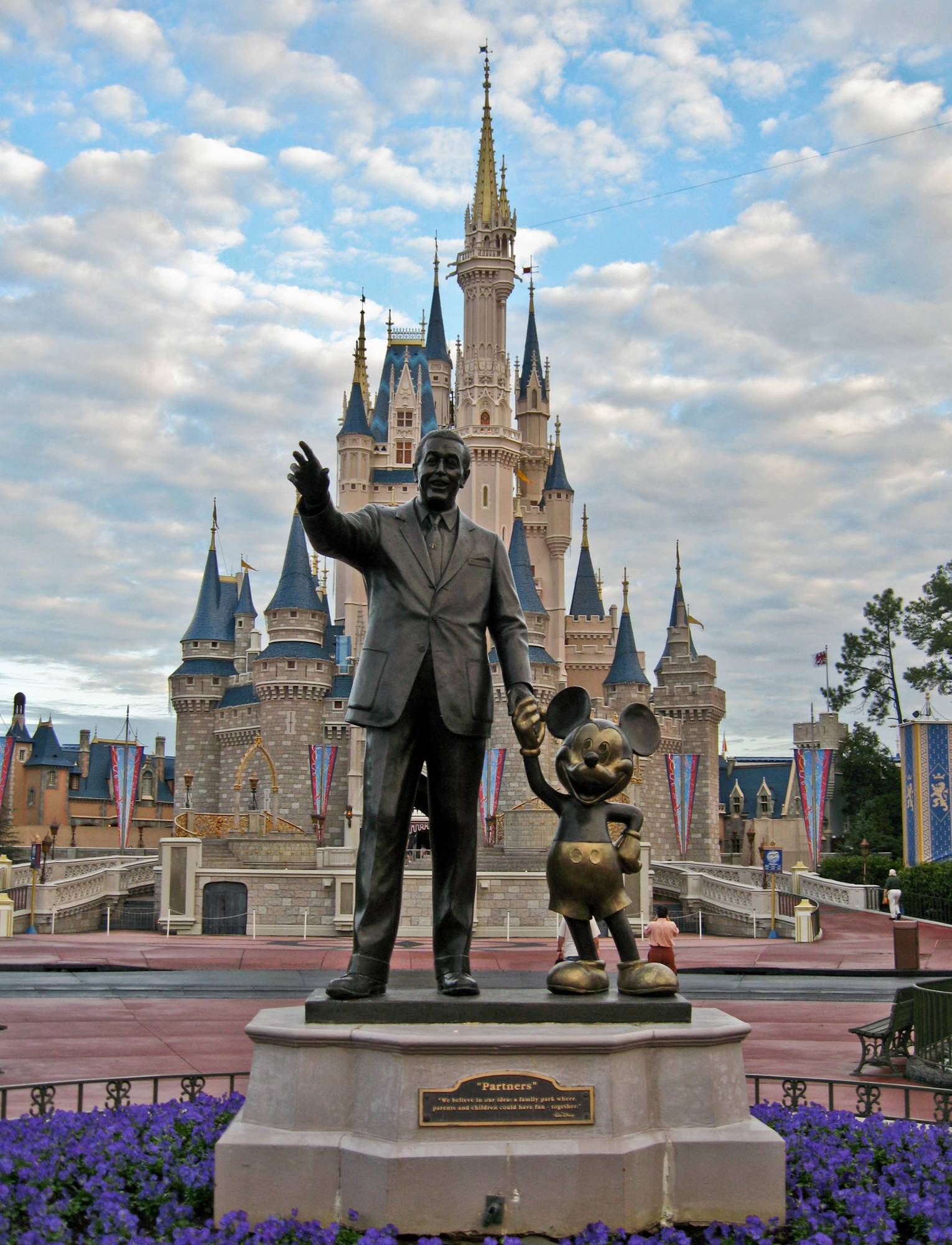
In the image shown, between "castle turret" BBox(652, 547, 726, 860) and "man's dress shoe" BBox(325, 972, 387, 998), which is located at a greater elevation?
"castle turret" BBox(652, 547, 726, 860)

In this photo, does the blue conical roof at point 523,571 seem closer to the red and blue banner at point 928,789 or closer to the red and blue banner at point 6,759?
the red and blue banner at point 6,759

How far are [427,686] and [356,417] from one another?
64.2 m

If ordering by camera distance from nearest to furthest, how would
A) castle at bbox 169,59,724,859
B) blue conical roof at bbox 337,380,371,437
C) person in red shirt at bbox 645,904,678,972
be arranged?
person in red shirt at bbox 645,904,678,972 → castle at bbox 169,59,724,859 → blue conical roof at bbox 337,380,371,437

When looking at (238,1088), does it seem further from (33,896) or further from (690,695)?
(690,695)

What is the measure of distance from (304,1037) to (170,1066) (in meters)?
5.02

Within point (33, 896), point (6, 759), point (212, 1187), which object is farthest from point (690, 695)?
point (212, 1187)

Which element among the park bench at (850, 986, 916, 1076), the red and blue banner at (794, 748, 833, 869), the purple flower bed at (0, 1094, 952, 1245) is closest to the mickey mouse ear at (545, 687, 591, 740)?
the purple flower bed at (0, 1094, 952, 1245)

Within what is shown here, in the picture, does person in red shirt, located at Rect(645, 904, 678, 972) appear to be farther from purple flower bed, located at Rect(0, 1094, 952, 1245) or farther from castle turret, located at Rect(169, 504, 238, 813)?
castle turret, located at Rect(169, 504, 238, 813)

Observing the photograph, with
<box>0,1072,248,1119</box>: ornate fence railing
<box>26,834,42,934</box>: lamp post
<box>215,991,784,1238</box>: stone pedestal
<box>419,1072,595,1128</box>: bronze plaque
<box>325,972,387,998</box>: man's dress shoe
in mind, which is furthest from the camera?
<box>26,834,42,934</box>: lamp post

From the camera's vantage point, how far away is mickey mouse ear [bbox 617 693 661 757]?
19.9 feet

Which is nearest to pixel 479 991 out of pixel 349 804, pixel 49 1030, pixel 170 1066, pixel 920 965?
pixel 170 1066

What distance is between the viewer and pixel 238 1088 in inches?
331

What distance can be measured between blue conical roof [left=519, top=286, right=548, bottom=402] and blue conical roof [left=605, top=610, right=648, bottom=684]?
20416 mm

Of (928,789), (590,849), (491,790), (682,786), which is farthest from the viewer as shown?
(682,786)
